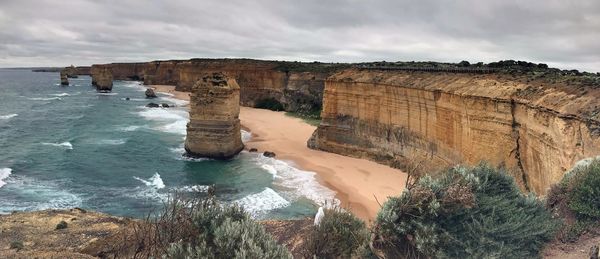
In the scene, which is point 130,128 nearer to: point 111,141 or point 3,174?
point 111,141

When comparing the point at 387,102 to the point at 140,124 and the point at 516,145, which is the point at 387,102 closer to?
the point at 516,145

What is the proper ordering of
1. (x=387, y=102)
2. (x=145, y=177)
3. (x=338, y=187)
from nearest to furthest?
(x=338, y=187) → (x=145, y=177) → (x=387, y=102)

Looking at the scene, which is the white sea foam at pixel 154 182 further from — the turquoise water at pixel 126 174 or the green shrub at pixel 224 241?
the green shrub at pixel 224 241

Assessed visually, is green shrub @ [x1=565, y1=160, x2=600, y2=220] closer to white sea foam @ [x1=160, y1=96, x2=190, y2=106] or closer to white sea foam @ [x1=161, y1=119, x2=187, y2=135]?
white sea foam @ [x1=161, y1=119, x2=187, y2=135]

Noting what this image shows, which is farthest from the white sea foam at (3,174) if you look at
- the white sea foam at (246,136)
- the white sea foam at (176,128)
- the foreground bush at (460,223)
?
the foreground bush at (460,223)

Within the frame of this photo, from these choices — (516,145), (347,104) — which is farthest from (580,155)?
(347,104)
